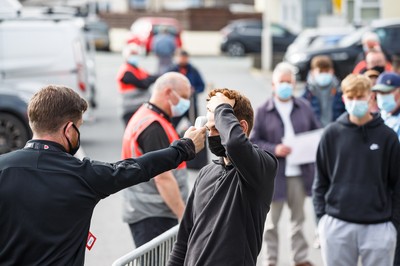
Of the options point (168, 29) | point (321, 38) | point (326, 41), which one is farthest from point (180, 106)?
point (168, 29)

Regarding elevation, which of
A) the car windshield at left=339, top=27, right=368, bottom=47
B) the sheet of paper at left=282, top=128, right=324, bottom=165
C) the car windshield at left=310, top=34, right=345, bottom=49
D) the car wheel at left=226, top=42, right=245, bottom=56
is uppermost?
the sheet of paper at left=282, top=128, right=324, bottom=165

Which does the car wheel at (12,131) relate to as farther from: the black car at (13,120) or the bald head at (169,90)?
the bald head at (169,90)

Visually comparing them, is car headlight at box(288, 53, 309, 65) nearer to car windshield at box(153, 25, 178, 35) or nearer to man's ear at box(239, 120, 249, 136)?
car windshield at box(153, 25, 178, 35)

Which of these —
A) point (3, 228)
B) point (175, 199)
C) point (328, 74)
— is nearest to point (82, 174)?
point (3, 228)

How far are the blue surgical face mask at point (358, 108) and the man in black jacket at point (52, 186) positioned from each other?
2324 mm

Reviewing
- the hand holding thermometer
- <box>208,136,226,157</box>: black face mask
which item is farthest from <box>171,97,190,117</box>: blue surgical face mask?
<box>208,136,226,157</box>: black face mask

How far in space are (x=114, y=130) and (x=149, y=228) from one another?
1099cm

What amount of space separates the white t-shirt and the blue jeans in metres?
1.94

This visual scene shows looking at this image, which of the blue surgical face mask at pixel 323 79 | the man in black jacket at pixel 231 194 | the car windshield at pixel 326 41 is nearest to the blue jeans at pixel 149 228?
the man in black jacket at pixel 231 194

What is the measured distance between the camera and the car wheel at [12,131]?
13219mm

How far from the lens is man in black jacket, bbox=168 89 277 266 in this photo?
4125 millimetres

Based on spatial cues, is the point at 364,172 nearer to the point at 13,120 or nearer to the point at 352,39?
the point at 13,120

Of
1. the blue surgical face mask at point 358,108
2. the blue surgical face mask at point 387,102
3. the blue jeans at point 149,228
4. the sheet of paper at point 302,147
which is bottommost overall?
the blue jeans at point 149,228

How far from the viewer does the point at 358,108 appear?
19.5 ft
